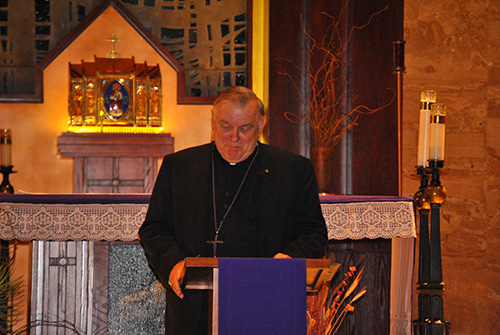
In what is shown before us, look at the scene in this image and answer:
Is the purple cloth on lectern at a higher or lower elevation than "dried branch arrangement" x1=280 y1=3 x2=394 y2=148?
lower

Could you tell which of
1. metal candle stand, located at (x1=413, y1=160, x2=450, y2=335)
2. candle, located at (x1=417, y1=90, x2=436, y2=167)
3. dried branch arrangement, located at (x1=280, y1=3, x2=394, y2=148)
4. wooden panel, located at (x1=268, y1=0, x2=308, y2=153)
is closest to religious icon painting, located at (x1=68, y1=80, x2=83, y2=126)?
wooden panel, located at (x1=268, y1=0, x2=308, y2=153)

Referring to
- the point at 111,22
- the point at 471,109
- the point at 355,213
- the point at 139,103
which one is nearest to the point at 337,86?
the point at 471,109

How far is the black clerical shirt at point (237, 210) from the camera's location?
3145mm

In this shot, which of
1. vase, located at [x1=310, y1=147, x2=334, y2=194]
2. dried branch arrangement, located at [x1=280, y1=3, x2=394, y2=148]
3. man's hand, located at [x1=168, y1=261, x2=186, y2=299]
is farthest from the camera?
dried branch arrangement, located at [x1=280, y1=3, x2=394, y2=148]

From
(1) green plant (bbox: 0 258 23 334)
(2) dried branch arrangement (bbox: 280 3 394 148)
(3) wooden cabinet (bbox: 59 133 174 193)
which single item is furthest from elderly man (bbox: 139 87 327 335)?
(3) wooden cabinet (bbox: 59 133 174 193)

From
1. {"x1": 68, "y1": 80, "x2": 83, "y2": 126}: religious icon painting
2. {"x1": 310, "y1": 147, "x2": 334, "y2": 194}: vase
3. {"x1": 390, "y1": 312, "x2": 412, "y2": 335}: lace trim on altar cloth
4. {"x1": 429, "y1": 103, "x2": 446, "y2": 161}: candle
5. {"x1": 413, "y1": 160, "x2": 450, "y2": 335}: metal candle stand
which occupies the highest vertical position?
{"x1": 68, "y1": 80, "x2": 83, "y2": 126}: religious icon painting

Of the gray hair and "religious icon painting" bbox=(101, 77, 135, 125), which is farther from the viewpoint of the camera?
"religious icon painting" bbox=(101, 77, 135, 125)

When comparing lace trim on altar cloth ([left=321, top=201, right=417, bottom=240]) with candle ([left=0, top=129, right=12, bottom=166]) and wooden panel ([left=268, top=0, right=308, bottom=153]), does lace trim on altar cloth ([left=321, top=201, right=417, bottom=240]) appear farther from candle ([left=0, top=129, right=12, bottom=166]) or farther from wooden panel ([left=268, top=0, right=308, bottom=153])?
candle ([left=0, top=129, right=12, bottom=166])

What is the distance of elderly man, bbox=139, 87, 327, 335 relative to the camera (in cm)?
306

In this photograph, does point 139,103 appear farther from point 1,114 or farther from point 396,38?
point 396,38

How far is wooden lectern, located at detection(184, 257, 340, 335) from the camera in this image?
243 centimetres

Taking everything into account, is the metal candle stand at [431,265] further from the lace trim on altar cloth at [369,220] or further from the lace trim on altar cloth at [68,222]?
the lace trim on altar cloth at [68,222]

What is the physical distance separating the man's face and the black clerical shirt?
14cm

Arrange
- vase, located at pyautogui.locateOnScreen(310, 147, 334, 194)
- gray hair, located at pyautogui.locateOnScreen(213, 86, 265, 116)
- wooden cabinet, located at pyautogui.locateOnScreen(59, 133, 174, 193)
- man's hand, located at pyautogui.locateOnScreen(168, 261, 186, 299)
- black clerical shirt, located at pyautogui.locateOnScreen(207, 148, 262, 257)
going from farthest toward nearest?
wooden cabinet, located at pyautogui.locateOnScreen(59, 133, 174, 193) → vase, located at pyautogui.locateOnScreen(310, 147, 334, 194) → black clerical shirt, located at pyautogui.locateOnScreen(207, 148, 262, 257) → gray hair, located at pyautogui.locateOnScreen(213, 86, 265, 116) → man's hand, located at pyautogui.locateOnScreen(168, 261, 186, 299)
